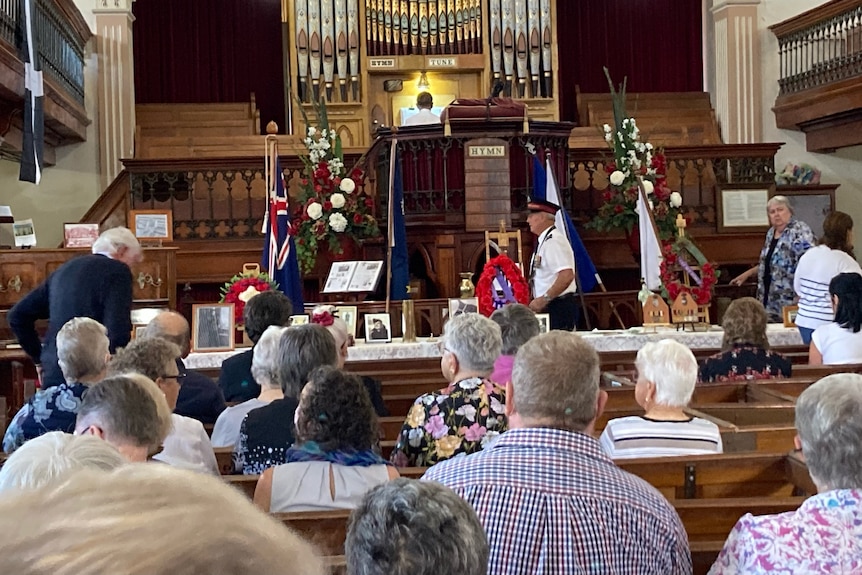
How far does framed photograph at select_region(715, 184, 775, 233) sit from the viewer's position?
10766 millimetres

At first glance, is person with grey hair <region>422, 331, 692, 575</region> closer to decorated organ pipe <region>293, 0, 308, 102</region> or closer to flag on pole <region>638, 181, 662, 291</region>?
flag on pole <region>638, 181, 662, 291</region>

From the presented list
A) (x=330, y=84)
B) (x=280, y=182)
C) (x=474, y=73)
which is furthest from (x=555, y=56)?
(x=280, y=182)

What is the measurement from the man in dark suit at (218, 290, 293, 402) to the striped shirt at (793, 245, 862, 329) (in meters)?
3.19

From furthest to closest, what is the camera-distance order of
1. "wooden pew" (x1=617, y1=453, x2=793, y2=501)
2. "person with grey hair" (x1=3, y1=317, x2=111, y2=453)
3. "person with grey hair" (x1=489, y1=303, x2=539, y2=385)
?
"person with grey hair" (x1=489, y1=303, x2=539, y2=385), "person with grey hair" (x1=3, y1=317, x2=111, y2=453), "wooden pew" (x1=617, y1=453, x2=793, y2=501)

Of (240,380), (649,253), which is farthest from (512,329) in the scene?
(649,253)

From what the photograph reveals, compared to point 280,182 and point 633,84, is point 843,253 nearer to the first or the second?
point 280,182

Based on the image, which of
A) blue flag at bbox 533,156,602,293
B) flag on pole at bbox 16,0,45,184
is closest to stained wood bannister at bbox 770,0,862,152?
blue flag at bbox 533,156,602,293

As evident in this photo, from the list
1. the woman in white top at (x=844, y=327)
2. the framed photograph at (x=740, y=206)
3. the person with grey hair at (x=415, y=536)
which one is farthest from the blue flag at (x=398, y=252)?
the person with grey hair at (x=415, y=536)

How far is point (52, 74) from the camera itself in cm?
972

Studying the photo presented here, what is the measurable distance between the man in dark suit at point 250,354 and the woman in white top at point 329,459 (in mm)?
1959

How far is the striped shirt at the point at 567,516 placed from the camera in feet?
6.77

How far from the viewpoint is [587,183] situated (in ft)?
36.3

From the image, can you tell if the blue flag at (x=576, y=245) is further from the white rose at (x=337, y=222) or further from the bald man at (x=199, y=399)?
the bald man at (x=199, y=399)

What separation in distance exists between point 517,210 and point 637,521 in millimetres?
7238
